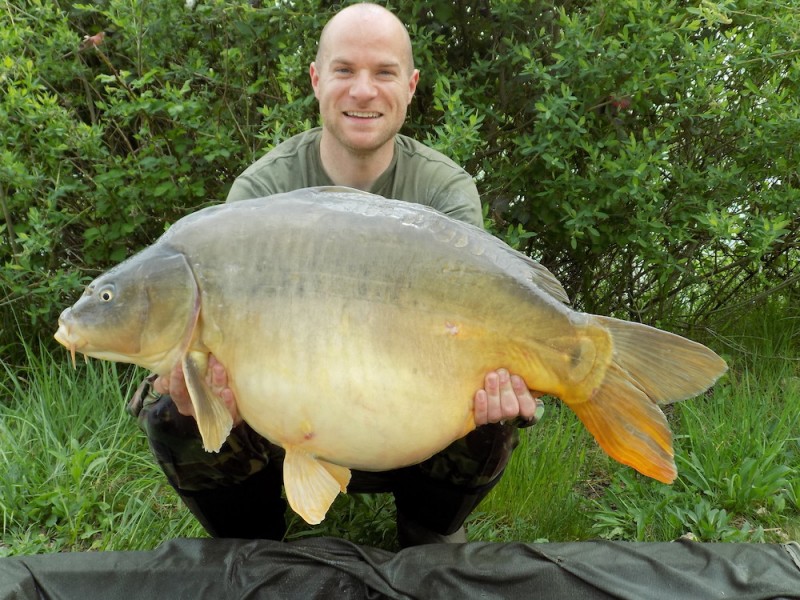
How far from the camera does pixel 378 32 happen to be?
74.4 inches

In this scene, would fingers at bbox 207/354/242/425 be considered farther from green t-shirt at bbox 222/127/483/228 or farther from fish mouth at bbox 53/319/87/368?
green t-shirt at bbox 222/127/483/228

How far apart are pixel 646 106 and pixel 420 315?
4.24 feet

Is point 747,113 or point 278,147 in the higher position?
point 747,113

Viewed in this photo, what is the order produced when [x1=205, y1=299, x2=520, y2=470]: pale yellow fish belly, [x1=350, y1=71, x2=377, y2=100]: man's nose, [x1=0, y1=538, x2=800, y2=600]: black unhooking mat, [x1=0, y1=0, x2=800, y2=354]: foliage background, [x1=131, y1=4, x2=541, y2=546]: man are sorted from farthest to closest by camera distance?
[x1=0, y1=0, x2=800, y2=354]: foliage background, [x1=350, y1=71, x2=377, y2=100]: man's nose, [x1=131, y1=4, x2=541, y2=546]: man, [x1=0, y1=538, x2=800, y2=600]: black unhooking mat, [x1=205, y1=299, x2=520, y2=470]: pale yellow fish belly

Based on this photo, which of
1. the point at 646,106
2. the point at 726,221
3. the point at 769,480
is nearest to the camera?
the point at 769,480

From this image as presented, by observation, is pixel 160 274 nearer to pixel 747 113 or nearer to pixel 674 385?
pixel 674 385

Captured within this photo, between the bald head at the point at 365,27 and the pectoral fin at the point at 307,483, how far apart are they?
38.5 inches

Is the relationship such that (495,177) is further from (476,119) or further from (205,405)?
(205,405)

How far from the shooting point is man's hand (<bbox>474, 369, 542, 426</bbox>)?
54.3 inches

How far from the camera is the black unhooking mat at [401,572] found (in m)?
1.60

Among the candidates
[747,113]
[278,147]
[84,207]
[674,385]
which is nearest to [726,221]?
[747,113]

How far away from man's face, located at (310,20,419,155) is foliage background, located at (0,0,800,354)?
0.27 m

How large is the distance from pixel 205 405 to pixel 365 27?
3.26 ft

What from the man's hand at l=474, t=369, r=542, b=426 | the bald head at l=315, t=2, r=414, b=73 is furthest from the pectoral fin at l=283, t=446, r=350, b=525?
the bald head at l=315, t=2, r=414, b=73
